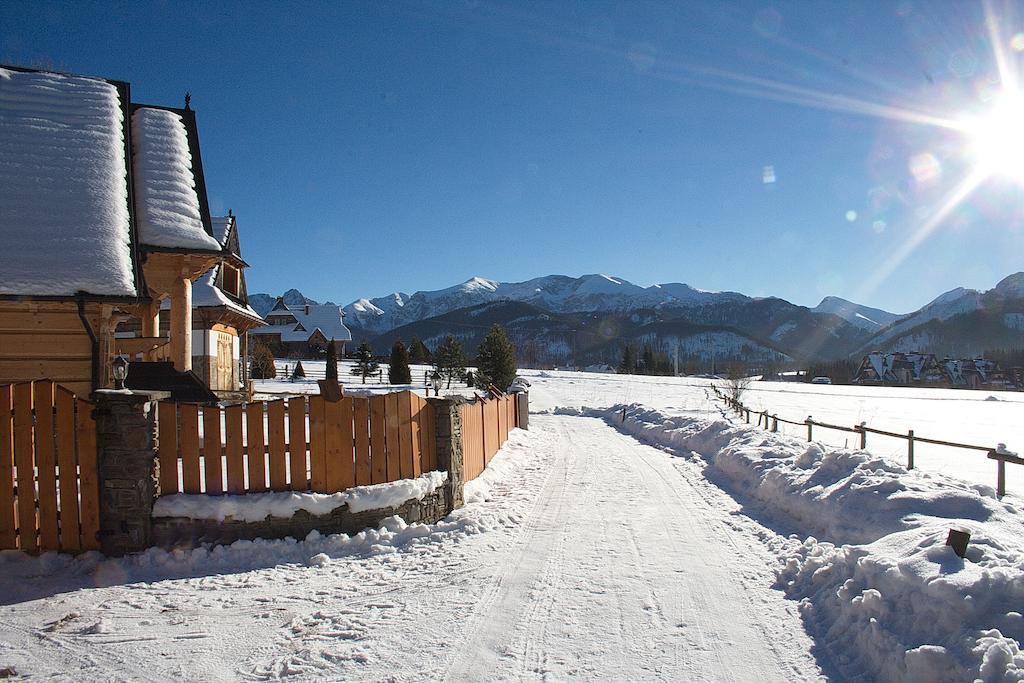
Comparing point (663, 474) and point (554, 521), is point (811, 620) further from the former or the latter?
point (663, 474)

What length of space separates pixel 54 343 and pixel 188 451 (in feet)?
14.9

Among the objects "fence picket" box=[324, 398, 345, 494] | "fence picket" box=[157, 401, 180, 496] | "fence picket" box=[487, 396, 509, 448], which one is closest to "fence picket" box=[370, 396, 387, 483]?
"fence picket" box=[324, 398, 345, 494]

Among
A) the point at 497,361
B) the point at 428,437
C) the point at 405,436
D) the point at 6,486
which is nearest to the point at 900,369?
the point at 497,361

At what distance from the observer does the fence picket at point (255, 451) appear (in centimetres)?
631

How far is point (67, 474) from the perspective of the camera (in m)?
5.71

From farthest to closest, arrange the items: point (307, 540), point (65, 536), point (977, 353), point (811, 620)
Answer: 1. point (977, 353)
2. point (307, 540)
3. point (65, 536)
4. point (811, 620)

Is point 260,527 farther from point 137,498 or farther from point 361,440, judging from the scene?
point 361,440

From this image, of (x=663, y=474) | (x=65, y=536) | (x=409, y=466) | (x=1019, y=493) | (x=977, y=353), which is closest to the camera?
(x=65, y=536)

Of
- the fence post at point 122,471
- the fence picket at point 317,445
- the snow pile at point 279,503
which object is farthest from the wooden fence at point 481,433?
the fence post at point 122,471

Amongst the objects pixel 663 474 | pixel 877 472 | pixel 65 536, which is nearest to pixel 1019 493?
pixel 877 472

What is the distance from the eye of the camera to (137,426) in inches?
231

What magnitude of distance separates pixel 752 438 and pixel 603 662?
9.76m

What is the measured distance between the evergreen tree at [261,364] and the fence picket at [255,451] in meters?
41.6

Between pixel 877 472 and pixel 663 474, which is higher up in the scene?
pixel 877 472
